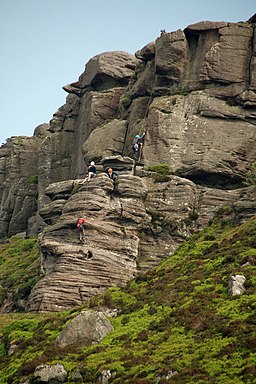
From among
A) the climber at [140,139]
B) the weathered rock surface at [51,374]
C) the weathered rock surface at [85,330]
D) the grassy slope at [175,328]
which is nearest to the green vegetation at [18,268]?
the grassy slope at [175,328]

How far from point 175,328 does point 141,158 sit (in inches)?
1341

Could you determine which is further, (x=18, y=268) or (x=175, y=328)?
(x=18, y=268)

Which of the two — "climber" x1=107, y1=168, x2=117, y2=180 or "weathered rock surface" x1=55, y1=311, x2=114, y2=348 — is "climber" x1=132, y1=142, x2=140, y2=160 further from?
"weathered rock surface" x1=55, y1=311, x2=114, y2=348

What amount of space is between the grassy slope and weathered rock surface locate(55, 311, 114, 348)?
0.72 meters

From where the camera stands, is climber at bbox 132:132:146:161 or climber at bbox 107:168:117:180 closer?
climber at bbox 107:168:117:180

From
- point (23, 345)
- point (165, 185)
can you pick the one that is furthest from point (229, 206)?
point (23, 345)

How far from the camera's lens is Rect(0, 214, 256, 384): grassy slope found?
3916 centimetres

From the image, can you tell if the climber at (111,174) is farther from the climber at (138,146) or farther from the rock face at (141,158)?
the climber at (138,146)

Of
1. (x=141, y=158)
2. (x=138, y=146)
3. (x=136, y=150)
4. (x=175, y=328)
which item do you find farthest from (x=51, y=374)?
(x=138, y=146)

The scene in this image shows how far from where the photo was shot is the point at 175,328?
151ft

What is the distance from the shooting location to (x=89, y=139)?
8750cm

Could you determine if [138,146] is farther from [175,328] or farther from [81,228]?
[175,328]

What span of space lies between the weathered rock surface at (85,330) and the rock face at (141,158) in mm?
9988

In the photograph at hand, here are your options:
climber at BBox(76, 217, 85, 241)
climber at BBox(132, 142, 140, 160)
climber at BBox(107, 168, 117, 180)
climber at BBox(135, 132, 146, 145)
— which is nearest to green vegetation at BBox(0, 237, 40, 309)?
climber at BBox(76, 217, 85, 241)
